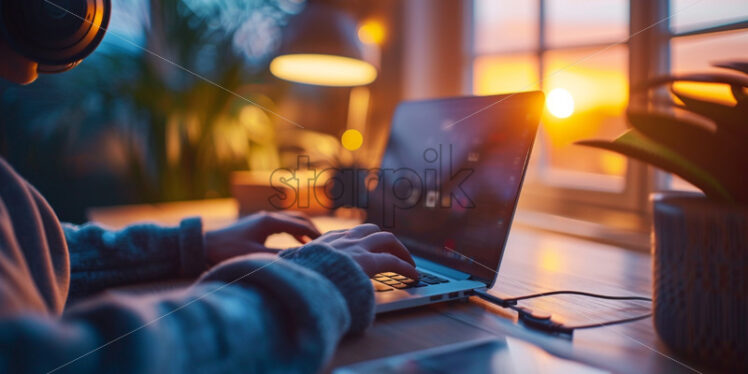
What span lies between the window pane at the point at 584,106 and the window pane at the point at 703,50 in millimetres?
122

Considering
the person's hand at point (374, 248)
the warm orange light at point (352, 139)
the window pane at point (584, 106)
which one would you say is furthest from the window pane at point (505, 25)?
the person's hand at point (374, 248)

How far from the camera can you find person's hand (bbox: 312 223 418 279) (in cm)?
50

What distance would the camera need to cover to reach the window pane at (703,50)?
0.84m

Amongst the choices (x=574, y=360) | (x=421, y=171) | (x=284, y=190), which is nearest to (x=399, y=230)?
(x=421, y=171)

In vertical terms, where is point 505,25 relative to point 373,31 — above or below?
below

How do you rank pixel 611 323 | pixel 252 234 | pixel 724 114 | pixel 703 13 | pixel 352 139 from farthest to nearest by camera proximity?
pixel 352 139 < pixel 703 13 < pixel 252 234 < pixel 611 323 < pixel 724 114

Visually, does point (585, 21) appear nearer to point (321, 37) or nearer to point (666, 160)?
point (321, 37)

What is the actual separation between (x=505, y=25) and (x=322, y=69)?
64cm

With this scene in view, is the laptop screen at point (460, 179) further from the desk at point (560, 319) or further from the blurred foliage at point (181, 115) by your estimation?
the blurred foliage at point (181, 115)

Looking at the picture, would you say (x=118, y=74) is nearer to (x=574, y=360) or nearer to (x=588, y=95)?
(x=588, y=95)

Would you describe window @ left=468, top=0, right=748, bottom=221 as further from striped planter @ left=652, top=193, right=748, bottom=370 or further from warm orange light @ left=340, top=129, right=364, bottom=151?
warm orange light @ left=340, top=129, right=364, bottom=151

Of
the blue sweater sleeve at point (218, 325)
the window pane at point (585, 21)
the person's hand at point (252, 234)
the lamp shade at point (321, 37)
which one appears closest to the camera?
the blue sweater sleeve at point (218, 325)

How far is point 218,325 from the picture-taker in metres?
0.30

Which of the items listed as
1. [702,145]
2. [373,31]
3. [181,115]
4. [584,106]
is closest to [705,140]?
[702,145]
